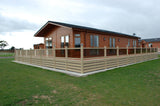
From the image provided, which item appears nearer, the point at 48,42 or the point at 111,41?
the point at 111,41

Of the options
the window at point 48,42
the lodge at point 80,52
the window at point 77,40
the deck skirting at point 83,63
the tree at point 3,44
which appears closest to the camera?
the deck skirting at point 83,63

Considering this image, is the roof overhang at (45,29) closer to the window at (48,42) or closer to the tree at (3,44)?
the window at (48,42)

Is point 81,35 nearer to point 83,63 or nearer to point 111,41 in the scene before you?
point 83,63

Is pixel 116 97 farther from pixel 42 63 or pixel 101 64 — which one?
pixel 42 63

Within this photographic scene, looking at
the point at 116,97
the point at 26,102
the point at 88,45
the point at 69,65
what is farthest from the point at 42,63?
the point at 116,97

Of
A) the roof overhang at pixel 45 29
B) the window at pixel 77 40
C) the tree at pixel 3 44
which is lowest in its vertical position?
the window at pixel 77 40

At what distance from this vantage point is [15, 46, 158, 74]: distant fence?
6.68 meters

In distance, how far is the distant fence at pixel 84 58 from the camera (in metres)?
6.68

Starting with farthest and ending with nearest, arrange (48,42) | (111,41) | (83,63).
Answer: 1. (48,42)
2. (111,41)
3. (83,63)

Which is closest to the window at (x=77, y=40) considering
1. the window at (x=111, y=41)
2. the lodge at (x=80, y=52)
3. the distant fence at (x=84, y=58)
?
the lodge at (x=80, y=52)

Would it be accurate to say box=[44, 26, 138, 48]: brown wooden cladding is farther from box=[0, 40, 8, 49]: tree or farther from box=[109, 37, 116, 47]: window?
box=[0, 40, 8, 49]: tree

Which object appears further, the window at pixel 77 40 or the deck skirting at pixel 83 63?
A: the window at pixel 77 40

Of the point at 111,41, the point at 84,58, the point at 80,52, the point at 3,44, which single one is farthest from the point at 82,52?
the point at 3,44

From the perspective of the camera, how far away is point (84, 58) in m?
6.51
